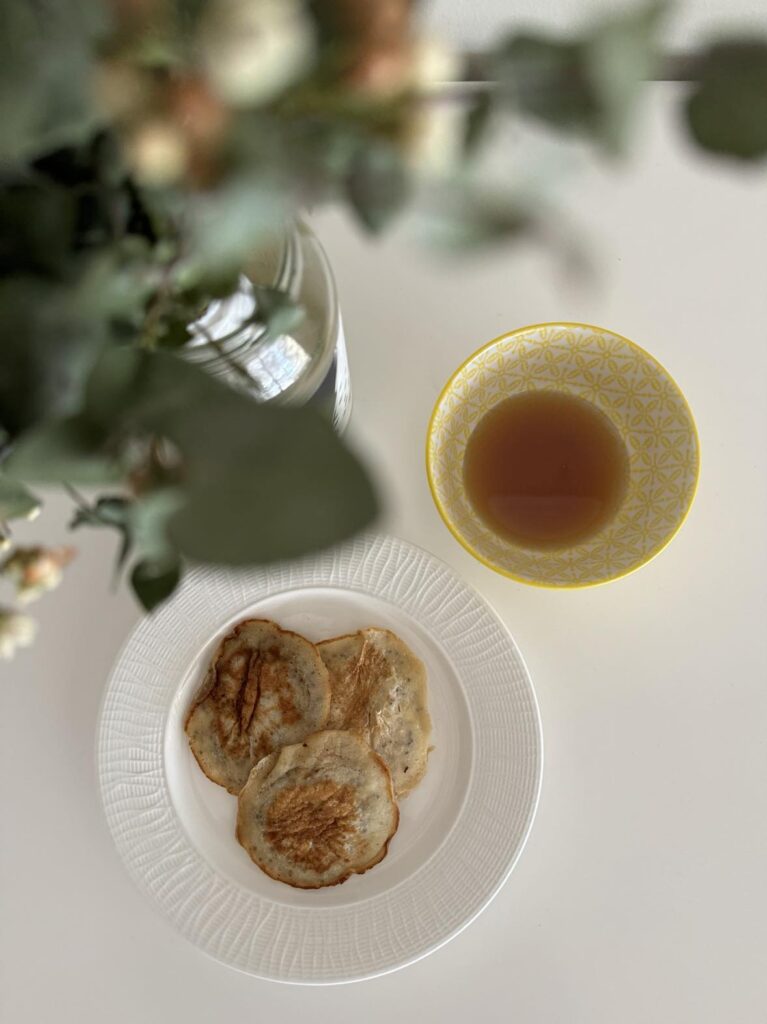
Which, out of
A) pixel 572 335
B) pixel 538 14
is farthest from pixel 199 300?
pixel 538 14

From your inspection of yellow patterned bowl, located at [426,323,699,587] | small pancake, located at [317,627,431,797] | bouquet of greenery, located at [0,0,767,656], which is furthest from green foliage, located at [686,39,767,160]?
small pancake, located at [317,627,431,797]

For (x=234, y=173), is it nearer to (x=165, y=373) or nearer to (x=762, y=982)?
(x=165, y=373)

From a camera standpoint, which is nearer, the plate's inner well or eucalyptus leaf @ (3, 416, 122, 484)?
eucalyptus leaf @ (3, 416, 122, 484)

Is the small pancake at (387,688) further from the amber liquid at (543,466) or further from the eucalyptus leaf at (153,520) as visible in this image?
the eucalyptus leaf at (153,520)

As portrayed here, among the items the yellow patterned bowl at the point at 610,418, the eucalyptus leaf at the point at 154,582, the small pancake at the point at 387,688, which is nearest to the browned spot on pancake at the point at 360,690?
the small pancake at the point at 387,688

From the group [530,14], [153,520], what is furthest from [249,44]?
[530,14]

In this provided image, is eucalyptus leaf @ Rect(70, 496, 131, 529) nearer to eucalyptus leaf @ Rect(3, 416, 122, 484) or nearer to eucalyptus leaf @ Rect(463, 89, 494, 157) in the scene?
eucalyptus leaf @ Rect(3, 416, 122, 484)

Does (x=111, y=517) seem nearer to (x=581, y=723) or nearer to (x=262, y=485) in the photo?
(x=262, y=485)
